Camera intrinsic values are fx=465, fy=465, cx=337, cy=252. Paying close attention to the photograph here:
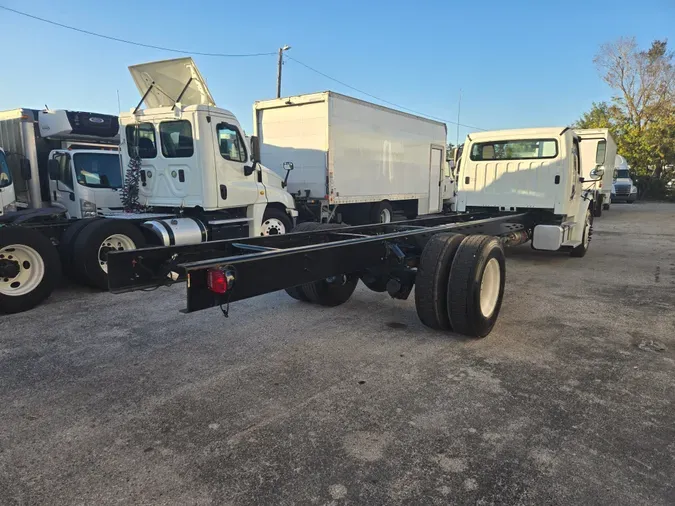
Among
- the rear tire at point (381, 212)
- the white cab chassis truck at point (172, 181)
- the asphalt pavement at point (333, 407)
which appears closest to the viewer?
the asphalt pavement at point (333, 407)

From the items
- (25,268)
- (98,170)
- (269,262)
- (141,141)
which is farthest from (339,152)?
(269,262)

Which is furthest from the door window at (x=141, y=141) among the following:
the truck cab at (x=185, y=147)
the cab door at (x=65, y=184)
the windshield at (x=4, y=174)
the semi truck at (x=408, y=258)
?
the semi truck at (x=408, y=258)

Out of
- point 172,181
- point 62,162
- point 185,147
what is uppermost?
point 185,147

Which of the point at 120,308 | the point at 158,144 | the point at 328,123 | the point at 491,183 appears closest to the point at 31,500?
the point at 120,308

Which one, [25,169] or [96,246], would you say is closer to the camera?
[96,246]

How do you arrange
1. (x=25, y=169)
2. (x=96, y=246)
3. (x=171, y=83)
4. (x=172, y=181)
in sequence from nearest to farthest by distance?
(x=96, y=246) → (x=25, y=169) → (x=172, y=181) → (x=171, y=83)

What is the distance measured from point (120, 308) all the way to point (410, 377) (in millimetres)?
3901

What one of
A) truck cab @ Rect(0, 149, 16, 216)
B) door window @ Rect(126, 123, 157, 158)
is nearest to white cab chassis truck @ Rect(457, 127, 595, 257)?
door window @ Rect(126, 123, 157, 158)

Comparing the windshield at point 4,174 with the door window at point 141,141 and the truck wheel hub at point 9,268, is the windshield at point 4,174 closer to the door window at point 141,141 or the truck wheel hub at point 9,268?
the truck wheel hub at point 9,268

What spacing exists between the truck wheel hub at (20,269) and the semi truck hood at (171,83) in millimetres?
3849

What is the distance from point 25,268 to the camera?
5.93 m

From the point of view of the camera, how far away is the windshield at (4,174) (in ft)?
22.1

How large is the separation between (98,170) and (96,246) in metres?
3.06

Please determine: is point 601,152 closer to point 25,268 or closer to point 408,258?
point 408,258
